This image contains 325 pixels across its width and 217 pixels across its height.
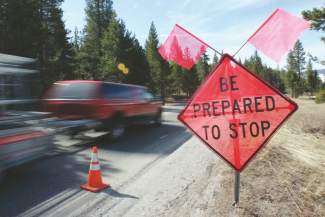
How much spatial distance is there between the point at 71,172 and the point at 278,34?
494 cm

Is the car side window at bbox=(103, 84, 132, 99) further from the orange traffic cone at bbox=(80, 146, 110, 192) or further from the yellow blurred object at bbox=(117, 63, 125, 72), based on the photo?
the yellow blurred object at bbox=(117, 63, 125, 72)

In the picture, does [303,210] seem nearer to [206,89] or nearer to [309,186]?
[309,186]

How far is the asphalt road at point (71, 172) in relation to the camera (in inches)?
218

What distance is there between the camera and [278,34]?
16.6ft

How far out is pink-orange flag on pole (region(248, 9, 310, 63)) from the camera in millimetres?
4938

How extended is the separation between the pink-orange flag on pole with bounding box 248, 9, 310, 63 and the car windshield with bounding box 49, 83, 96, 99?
692 centimetres

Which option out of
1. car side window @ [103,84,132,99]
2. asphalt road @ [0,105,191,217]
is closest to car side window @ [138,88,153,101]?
car side window @ [103,84,132,99]

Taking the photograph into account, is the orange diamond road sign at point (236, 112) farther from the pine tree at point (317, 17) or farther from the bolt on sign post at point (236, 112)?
the pine tree at point (317, 17)

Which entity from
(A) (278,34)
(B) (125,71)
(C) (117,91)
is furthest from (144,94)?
(B) (125,71)

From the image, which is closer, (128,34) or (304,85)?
(128,34)

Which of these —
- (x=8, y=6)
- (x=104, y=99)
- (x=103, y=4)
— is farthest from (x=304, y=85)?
(x=104, y=99)

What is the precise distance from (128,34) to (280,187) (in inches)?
1554

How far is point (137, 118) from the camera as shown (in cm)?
1412

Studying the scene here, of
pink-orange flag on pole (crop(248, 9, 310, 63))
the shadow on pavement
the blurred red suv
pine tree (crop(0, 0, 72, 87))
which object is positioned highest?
pine tree (crop(0, 0, 72, 87))
